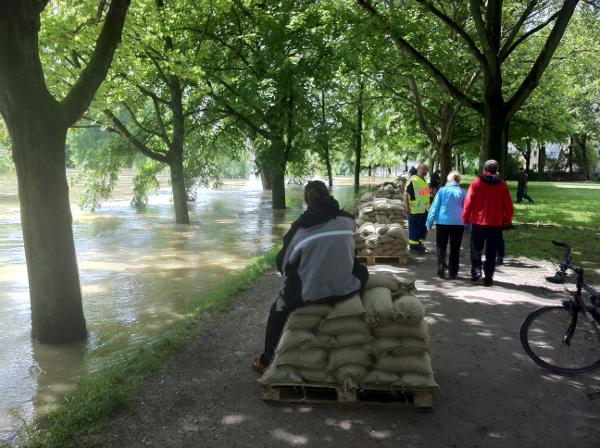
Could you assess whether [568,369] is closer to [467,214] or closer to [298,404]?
[298,404]

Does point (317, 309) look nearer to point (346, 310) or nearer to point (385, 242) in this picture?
point (346, 310)

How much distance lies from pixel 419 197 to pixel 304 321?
6.89 metres

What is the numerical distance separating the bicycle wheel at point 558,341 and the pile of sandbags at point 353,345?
141 cm

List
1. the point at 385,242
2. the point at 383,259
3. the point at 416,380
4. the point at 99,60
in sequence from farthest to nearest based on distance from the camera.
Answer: the point at 383,259 < the point at 385,242 < the point at 99,60 < the point at 416,380

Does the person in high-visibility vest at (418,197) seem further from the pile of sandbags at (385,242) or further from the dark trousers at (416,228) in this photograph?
the pile of sandbags at (385,242)

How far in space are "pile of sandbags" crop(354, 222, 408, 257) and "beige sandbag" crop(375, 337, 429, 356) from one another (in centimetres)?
603

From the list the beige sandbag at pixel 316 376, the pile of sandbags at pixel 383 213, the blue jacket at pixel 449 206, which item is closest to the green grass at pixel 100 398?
the beige sandbag at pixel 316 376

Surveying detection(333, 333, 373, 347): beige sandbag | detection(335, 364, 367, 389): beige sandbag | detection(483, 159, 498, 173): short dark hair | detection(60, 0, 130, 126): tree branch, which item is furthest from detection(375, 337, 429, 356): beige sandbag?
detection(60, 0, 130, 126): tree branch

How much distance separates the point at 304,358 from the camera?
4.54 metres

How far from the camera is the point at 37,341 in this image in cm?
668

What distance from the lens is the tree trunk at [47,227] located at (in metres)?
6.05

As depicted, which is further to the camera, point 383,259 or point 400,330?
point 383,259

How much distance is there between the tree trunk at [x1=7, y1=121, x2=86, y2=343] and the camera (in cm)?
605

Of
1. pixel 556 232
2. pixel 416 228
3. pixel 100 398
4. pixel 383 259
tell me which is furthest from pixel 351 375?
pixel 556 232
